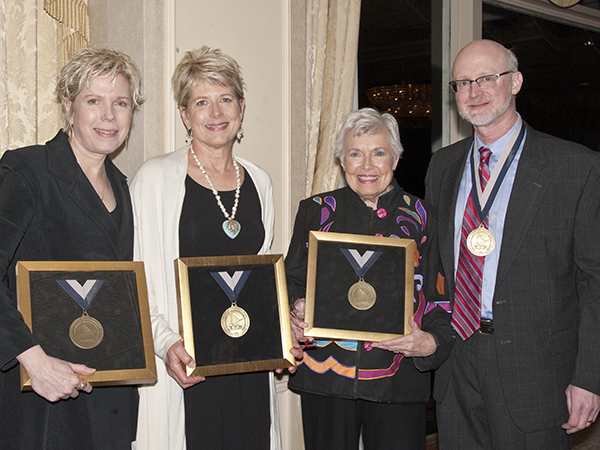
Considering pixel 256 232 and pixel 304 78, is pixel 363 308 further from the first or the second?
pixel 304 78

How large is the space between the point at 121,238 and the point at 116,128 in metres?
0.40

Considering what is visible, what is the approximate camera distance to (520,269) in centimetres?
228

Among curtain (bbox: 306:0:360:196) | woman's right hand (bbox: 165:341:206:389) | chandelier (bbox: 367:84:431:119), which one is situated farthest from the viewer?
chandelier (bbox: 367:84:431:119)

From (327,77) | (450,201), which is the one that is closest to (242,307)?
(450,201)

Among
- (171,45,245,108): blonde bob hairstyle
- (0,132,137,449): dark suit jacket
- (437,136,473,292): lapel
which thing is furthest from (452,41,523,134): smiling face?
(0,132,137,449): dark suit jacket

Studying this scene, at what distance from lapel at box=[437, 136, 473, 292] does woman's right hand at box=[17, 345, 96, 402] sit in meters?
1.49

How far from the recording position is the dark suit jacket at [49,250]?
178 centimetres

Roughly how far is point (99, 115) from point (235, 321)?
88 centimetres

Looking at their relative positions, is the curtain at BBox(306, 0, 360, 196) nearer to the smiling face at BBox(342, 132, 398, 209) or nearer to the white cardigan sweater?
the smiling face at BBox(342, 132, 398, 209)

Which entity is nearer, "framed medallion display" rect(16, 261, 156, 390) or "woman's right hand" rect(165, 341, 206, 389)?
"framed medallion display" rect(16, 261, 156, 390)

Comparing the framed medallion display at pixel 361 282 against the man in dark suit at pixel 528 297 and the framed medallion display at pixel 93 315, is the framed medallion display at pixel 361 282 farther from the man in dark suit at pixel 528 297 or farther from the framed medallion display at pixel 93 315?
the framed medallion display at pixel 93 315

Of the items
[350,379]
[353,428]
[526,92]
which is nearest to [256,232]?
[350,379]

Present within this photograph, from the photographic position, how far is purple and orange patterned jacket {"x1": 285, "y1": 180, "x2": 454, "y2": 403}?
2264 millimetres

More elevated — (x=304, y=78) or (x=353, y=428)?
(x=304, y=78)
